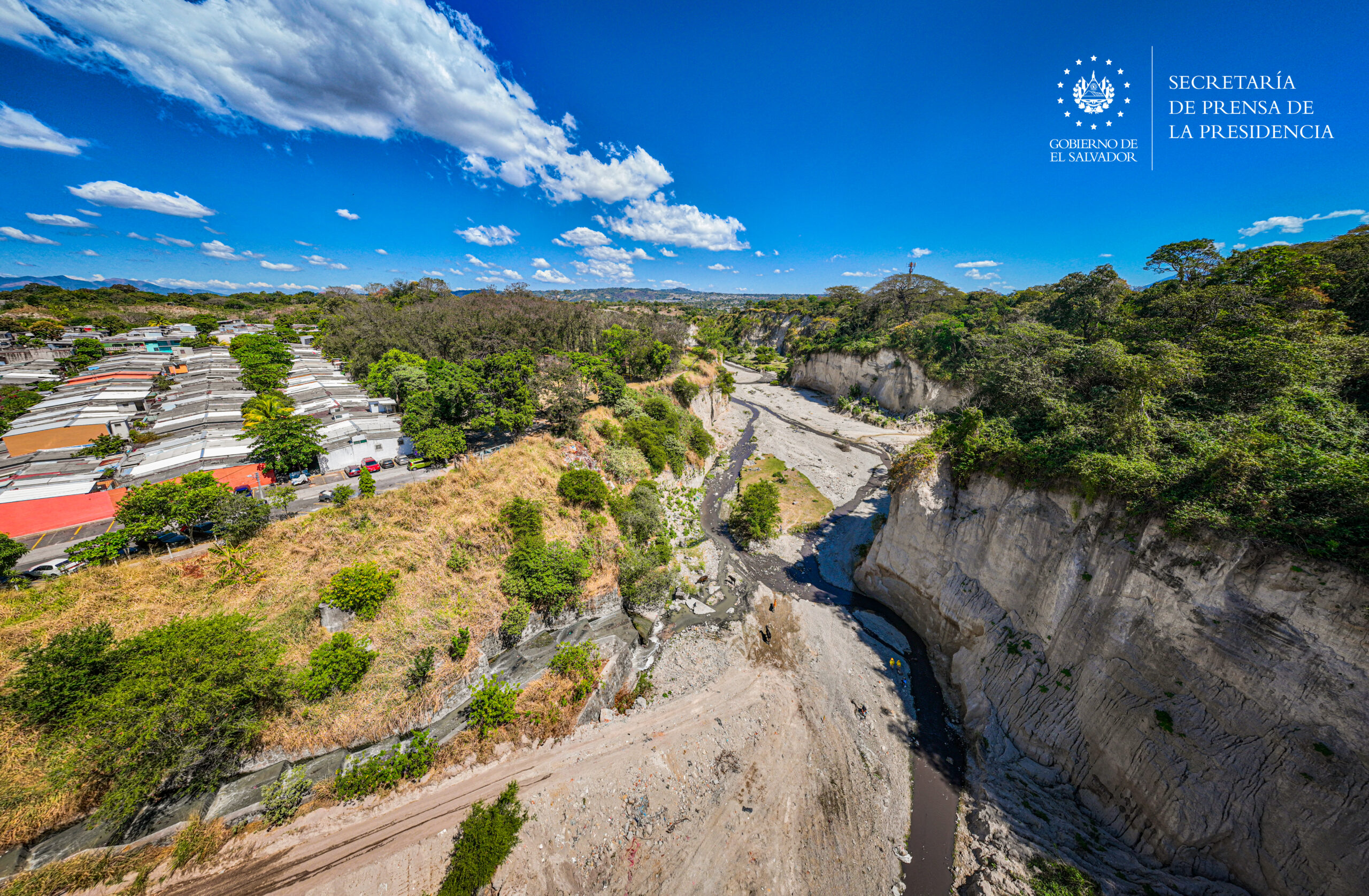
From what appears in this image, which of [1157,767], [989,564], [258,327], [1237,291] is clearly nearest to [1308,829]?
[1157,767]

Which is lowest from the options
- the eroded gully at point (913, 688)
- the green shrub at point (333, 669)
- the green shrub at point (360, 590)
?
the eroded gully at point (913, 688)

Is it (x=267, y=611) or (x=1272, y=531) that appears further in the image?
(x=267, y=611)

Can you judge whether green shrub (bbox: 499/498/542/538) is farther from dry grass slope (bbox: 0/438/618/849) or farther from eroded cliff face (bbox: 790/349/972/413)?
eroded cliff face (bbox: 790/349/972/413)

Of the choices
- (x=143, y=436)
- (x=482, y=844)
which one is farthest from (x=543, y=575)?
(x=143, y=436)

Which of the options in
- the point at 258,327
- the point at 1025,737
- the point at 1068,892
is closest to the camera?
the point at 1068,892

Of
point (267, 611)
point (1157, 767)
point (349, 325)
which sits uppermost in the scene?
point (349, 325)

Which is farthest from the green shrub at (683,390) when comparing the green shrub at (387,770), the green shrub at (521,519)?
the green shrub at (387,770)

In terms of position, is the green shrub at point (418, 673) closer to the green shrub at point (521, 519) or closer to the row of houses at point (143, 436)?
the green shrub at point (521, 519)

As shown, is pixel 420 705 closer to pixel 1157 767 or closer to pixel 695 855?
pixel 695 855
